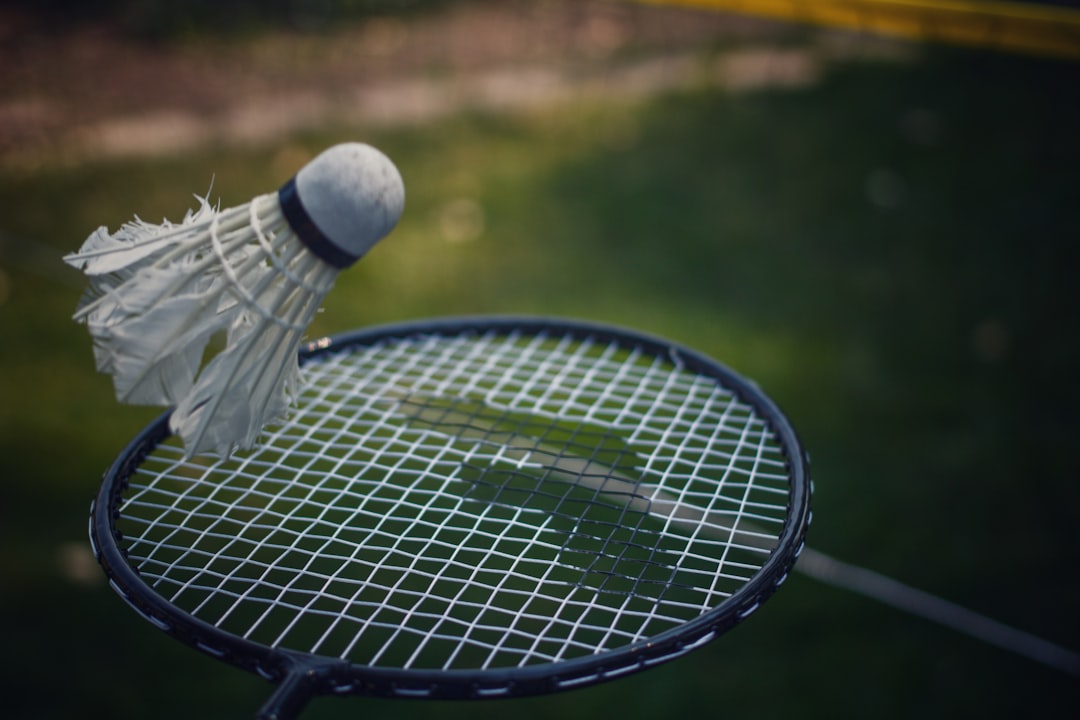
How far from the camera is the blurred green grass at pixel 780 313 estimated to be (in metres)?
1.90

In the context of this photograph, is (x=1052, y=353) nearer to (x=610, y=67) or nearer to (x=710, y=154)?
(x=710, y=154)

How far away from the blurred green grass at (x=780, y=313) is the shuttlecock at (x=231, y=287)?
2.87 ft

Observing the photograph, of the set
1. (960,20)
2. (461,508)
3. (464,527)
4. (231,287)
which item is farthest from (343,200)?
(960,20)

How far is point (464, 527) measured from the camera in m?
1.63

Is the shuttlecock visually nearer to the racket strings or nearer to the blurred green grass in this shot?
the racket strings

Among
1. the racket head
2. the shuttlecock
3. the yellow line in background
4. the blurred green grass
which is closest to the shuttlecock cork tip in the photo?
the shuttlecock

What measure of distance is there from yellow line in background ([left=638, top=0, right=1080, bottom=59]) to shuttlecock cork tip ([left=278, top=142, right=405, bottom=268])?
2438mm

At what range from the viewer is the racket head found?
3.41ft

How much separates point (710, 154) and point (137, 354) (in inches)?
123

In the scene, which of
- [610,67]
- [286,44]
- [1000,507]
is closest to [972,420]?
[1000,507]

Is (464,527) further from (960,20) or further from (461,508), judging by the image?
(960,20)

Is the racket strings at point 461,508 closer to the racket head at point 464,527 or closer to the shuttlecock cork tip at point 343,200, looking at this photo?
the racket head at point 464,527

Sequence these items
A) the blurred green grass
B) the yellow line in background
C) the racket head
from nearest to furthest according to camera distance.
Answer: the racket head → the blurred green grass → the yellow line in background

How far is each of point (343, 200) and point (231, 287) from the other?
0.18m
